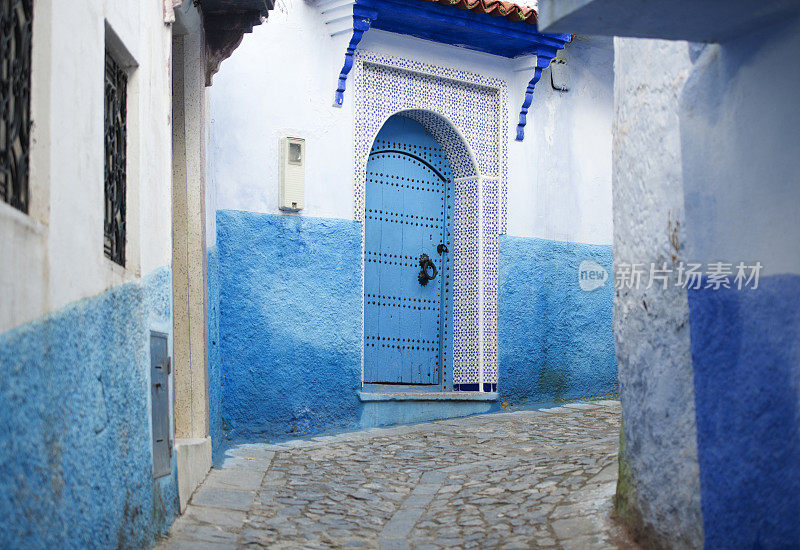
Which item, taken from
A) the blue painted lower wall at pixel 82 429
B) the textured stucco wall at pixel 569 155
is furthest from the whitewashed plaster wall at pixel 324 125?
the blue painted lower wall at pixel 82 429

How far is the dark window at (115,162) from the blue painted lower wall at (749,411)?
2415 millimetres

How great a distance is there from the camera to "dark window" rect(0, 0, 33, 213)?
2734 mm

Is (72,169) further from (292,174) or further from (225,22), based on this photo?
A: (292,174)

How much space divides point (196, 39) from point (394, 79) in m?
2.46

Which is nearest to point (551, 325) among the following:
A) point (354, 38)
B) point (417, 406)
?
point (417, 406)

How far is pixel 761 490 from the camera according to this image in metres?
3.67

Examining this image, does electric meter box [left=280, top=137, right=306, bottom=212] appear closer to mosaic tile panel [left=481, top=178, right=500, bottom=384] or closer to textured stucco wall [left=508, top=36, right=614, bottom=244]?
mosaic tile panel [left=481, top=178, right=500, bottom=384]

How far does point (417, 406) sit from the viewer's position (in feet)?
27.1

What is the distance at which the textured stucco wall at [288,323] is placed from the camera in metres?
7.48

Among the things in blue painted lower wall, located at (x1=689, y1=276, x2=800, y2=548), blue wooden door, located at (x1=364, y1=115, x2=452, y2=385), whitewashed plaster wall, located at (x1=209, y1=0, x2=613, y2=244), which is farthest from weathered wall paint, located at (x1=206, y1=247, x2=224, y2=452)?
blue painted lower wall, located at (x1=689, y1=276, x2=800, y2=548)

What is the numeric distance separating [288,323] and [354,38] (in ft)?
7.68

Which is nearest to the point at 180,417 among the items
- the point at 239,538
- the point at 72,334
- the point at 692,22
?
the point at 239,538

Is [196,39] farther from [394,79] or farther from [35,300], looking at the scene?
[35,300]

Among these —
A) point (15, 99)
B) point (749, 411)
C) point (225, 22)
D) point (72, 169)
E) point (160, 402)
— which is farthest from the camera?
point (225, 22)
